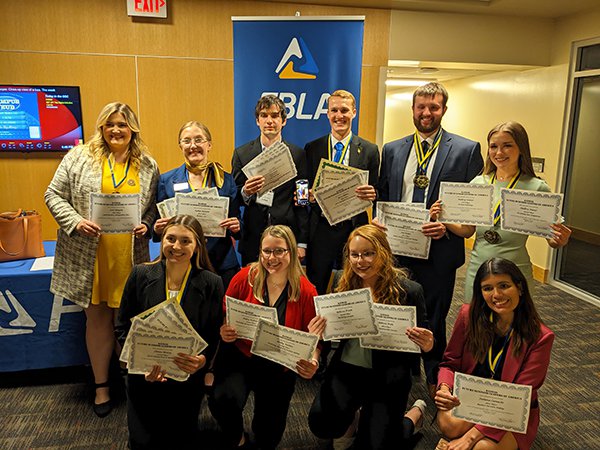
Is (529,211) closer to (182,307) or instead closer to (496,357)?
(496,357)

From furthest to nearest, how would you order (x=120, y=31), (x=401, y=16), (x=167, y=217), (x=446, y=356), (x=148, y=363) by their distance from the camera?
1. (x=401, y=16)
2. (x=120, y=31)
3. (x=167, y=217)
4. (x=446, y=356)
5. (x=148, y=363)

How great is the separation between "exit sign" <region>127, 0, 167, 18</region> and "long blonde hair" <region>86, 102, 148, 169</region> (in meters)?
2.63

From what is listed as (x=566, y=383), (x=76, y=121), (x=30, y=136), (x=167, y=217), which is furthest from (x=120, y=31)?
(x=566, y=383)

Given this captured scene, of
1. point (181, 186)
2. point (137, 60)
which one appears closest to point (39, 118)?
point (137, 60)

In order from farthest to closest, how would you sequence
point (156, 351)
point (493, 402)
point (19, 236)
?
point (19, 236) → point (156, 351) → point (493, 402)

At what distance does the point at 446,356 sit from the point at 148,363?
4.74 ft

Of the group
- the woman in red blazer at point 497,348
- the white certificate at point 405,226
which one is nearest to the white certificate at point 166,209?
the white certificate at point 405,226

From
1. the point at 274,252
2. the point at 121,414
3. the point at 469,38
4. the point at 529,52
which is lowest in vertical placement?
the point at 121,414

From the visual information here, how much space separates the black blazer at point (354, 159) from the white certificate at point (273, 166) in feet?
0.74

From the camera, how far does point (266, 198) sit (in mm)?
2797

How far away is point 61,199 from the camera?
8.73ft

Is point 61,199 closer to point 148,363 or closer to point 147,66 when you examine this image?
point 148,363

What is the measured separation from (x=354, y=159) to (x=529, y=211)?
1.01m

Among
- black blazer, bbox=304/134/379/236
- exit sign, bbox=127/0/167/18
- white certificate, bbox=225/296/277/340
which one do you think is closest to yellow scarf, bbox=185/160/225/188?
black blazer, bbox=304/134/379/236
